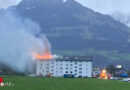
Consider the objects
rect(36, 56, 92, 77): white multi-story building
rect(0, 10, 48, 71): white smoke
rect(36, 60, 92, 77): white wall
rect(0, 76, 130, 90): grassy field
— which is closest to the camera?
rect(0, 76, 130, 90): grassy field

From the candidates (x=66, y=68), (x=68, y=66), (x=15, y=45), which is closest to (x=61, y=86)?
(x=15, y=45)

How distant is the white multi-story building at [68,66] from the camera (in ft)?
491

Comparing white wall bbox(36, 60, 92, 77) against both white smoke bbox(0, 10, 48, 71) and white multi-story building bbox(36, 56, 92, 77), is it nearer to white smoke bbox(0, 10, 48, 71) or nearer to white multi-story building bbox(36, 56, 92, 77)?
white multi-story building bbox(36, 56, 92, 77)

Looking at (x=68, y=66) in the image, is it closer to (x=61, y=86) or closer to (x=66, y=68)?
(x=66, y=68)

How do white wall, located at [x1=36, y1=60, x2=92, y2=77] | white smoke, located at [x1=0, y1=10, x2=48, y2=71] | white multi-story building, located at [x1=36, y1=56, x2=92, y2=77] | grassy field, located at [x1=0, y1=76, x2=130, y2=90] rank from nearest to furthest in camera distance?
grassy field, located at [x1=0, y1=76, x2=130, y2=90] → white smoke, located at [x1=0, y1=10, x2=48, y2=71] → white wall, located at [x1=36, y1=60, x2=92, y2=77] → white multi-story building, located at [x1=36, y1=56, x2=92, y2=77]

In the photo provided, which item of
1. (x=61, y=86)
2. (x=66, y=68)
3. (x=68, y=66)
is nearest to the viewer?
(x=61, y=86)

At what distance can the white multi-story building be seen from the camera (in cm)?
14975

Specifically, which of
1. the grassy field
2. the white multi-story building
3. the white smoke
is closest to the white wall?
the white multi-story building

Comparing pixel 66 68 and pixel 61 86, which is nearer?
pixel 61 86

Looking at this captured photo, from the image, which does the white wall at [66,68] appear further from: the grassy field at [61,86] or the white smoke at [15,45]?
the grassy field at [61,86]

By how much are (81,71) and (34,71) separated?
78.8 ft

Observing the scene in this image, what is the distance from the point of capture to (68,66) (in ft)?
511

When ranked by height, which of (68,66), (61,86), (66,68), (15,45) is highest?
(15,45)

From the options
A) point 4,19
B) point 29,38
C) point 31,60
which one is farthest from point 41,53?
point 4,19
